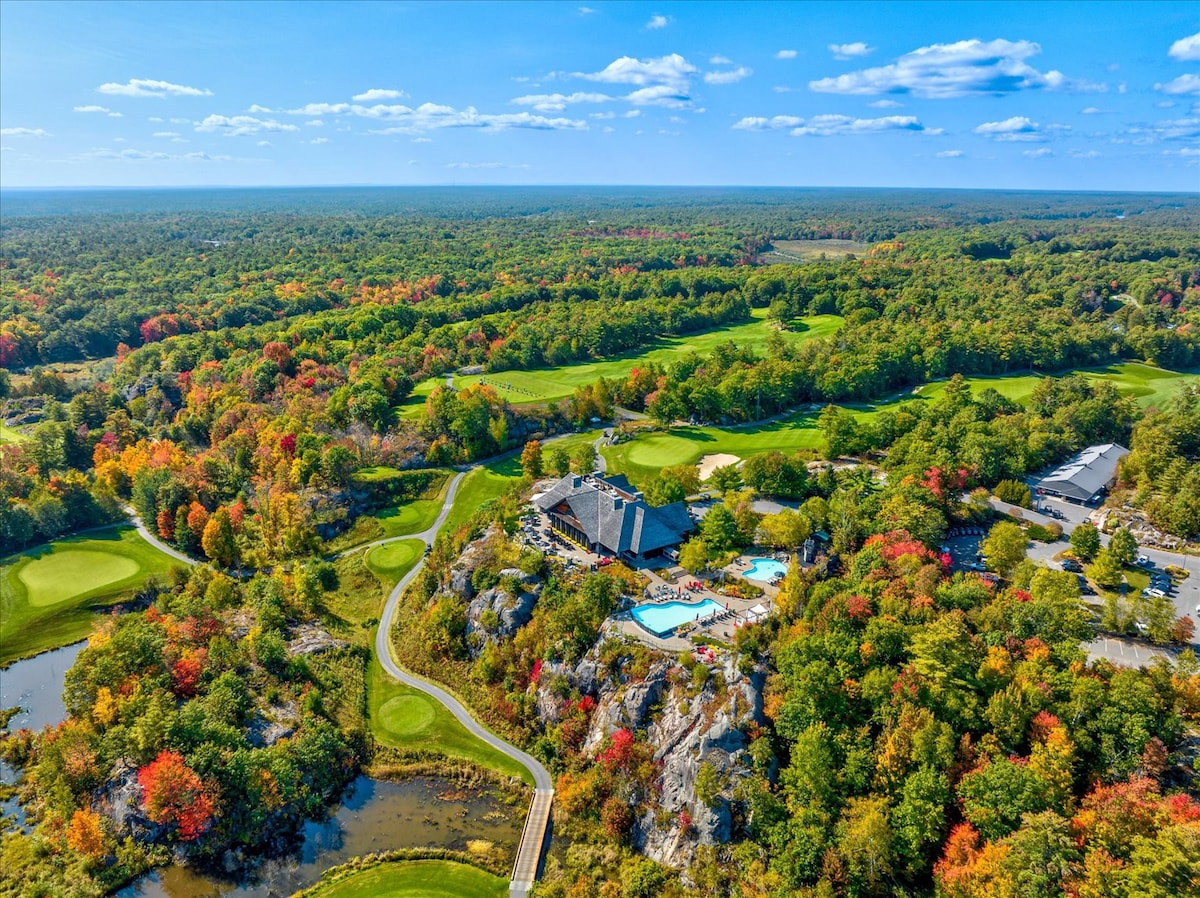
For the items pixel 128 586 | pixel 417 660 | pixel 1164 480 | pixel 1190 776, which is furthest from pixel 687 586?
pixel 128 586

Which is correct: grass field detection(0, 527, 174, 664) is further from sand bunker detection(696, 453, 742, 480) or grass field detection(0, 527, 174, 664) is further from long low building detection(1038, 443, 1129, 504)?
long low building detection(1038, 443, 1129, 504)

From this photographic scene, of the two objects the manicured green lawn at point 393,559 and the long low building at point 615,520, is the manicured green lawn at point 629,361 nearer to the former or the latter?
the manicured green lawn at point 393,559

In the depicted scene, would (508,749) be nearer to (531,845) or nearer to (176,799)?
(531,845)

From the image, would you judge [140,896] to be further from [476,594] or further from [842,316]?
[842,316]

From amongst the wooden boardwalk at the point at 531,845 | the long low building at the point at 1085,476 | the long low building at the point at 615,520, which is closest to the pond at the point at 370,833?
the wooden boardwalk at the point at 531,845

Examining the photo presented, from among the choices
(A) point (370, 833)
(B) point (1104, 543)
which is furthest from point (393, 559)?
(B) point (1104, 543)

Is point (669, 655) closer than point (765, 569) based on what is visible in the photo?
Yes

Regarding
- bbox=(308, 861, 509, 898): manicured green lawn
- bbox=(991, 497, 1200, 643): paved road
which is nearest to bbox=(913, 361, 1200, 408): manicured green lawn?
bbox=(991, 497, 1200, 643): paved road
